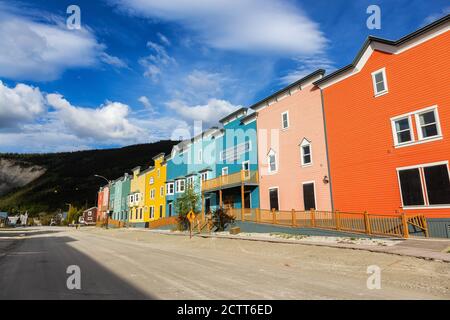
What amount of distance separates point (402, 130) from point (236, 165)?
16.5 m

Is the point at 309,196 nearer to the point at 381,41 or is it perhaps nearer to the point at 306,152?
the point at 306,152

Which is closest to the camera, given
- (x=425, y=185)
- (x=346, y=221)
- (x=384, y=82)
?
(x=425, y=185)

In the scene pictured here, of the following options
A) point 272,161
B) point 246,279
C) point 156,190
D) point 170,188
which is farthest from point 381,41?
point 156,190

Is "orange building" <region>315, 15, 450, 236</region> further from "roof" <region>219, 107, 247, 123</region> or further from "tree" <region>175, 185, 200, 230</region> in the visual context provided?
"tree" <region>175, 185, 200, 230</region>

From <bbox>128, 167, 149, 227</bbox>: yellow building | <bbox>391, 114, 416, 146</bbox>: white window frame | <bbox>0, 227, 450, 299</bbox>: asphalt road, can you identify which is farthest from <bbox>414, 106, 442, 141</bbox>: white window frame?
<bbox>128, 167, 149, 227</bbox>: yellow building

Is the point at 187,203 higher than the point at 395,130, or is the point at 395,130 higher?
the point at 395,130

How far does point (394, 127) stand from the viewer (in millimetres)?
17469

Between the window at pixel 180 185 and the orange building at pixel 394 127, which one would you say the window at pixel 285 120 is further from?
the window at pixel 180 185

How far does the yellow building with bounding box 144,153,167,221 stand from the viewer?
150ft

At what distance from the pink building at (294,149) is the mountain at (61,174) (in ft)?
425

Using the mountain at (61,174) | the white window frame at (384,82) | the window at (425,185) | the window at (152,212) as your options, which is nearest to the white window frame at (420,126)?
the window at (425,185)

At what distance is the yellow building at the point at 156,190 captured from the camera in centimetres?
4566
